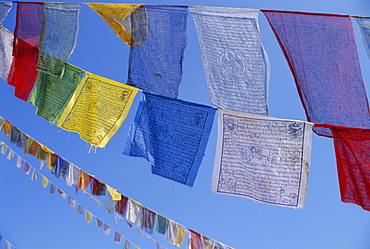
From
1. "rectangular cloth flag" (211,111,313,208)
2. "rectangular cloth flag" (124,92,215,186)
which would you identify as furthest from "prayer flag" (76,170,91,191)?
"rectangular cloth flag" (211,111,313,208)

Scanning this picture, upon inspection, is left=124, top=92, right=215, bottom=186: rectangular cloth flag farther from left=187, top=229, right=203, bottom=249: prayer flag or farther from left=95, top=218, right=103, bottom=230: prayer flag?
left=95, top=218, right=103, bottom=230: prayer flag

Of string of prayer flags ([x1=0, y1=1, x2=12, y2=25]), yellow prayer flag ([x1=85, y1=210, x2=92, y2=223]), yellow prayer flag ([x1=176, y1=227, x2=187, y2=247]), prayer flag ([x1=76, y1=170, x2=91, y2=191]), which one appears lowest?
yellow prayer flag ([x1=85, y1=210, x2=92, y2=223])

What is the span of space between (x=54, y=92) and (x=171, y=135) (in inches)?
70.5

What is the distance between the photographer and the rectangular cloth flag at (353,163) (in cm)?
327

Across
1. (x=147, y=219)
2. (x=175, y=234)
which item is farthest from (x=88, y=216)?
(x=175, y=234)

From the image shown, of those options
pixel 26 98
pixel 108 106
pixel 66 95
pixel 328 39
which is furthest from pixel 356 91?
pixel 26 98

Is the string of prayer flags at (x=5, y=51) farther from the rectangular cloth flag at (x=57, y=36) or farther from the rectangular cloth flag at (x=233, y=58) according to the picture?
the rectangular cloth flag at (x=233, y=58)

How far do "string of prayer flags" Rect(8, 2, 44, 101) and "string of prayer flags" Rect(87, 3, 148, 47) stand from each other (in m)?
0.99

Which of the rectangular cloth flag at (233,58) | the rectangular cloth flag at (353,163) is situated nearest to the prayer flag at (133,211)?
the rectangular cloth flag at (233,58)

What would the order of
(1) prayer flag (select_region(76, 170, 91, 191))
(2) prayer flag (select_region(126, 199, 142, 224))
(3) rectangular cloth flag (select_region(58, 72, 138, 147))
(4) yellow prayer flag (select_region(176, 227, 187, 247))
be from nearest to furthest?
(3) rectangular cloth flag (select_region(58, 72, 138, 147)) < (4) yellow prayer flag (select_region(176, 227, 187, 247)) < (2) prayer flag (select_region(126, 199, 142, 224)) < (1) prayer flag (select_region(76, 170, 91, 191))

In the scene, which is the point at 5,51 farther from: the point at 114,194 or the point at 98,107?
the point at 114,194

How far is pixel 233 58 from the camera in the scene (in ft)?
11.8

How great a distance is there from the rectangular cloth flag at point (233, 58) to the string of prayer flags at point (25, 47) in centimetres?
207

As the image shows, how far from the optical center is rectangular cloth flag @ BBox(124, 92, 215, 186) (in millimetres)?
3947
